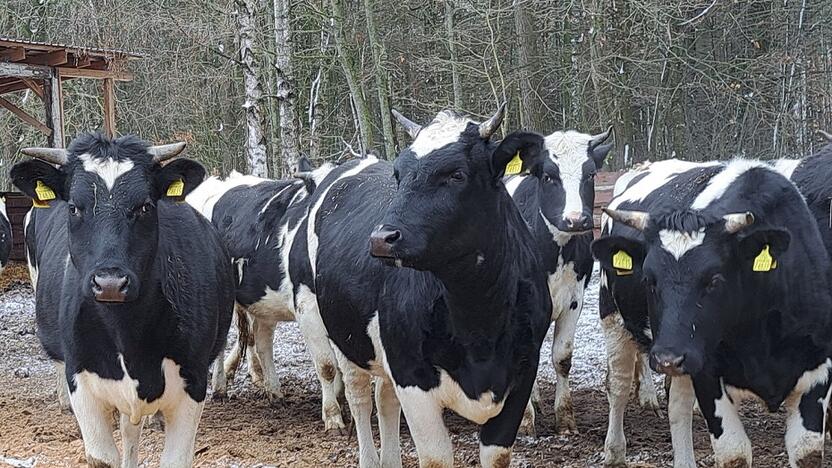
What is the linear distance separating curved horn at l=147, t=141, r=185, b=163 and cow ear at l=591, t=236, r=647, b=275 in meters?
2.42

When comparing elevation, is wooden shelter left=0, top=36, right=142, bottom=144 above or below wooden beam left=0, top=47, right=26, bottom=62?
below

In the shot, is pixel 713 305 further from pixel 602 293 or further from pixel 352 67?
pixel 352 67

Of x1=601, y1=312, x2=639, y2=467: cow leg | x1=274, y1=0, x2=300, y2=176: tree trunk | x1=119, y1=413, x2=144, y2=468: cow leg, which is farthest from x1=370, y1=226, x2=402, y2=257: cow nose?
x1=274, y1=0, x2=300, y2=176: tree trunk

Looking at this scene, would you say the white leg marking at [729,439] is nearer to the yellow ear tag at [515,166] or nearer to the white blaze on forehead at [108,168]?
Answer: the yellow ear tag at [515,166]

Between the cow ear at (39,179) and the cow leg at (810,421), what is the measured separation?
4236 mm

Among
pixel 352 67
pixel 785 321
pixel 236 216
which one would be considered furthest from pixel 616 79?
pixel 785 321

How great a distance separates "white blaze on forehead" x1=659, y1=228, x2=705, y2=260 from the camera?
5.25 m

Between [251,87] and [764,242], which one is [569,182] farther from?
[251,87]

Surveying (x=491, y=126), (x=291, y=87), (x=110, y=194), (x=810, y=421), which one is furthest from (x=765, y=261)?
(x=291, y=87)

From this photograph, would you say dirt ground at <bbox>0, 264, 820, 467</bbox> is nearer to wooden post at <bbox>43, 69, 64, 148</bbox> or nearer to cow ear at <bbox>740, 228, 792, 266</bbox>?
cow ear at <bbox>740, 228, 792, 266</bbox>

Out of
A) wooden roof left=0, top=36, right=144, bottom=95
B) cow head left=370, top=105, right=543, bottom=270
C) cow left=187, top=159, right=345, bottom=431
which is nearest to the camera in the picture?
cow head left=370, top=105, right=543, bottom=270

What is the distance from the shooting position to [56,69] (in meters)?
17.9

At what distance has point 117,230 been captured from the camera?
499 centimetres

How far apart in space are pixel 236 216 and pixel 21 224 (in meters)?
11.0
